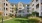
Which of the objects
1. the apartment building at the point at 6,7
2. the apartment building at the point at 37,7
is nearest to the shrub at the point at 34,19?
the apartment building at the point at 37,7

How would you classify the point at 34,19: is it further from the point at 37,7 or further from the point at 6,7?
the point at 6,7

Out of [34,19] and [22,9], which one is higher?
[22,9]

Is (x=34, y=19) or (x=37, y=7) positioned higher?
(x=37, y=7)

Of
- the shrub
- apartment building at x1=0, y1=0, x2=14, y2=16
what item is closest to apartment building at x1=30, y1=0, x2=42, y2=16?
the shrub

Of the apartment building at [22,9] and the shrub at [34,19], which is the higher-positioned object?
the apartment building at [22,9]

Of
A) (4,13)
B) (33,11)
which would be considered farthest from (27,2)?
(4,13)

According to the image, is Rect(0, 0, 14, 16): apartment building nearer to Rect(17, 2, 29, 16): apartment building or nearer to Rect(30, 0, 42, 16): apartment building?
Rect(17, 2, 29, 16): apartment building

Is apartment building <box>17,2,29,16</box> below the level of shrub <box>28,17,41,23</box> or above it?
above

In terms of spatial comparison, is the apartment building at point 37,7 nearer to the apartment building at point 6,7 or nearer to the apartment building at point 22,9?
the apartment building at point 22,9

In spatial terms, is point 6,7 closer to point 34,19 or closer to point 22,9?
point 22,9

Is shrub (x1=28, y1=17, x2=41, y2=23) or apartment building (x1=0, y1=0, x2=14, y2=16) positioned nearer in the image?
shrub (x1=28, y1=17, x2=41, y2=23)

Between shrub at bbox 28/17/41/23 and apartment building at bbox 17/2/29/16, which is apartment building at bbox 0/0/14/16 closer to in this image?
apartment building at bbox 17/2/29/16

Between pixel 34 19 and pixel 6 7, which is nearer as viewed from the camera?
pixel 34 19

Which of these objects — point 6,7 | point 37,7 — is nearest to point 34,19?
point 37,7
